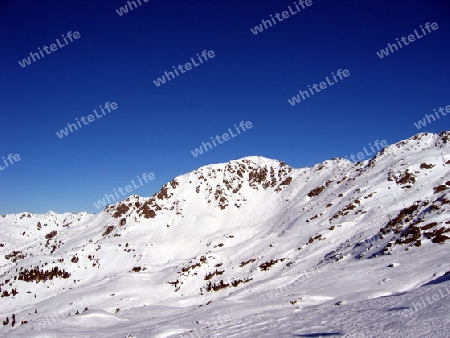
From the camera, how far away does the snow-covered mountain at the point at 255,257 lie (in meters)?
13.0

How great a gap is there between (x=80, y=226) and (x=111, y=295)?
5392cm

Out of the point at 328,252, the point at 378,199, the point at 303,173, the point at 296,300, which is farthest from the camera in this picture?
the point at 303,173

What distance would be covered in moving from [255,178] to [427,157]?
40840 mm

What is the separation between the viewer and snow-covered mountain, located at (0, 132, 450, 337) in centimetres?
1301

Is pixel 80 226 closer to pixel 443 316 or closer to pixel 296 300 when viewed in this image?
pixel 296 300

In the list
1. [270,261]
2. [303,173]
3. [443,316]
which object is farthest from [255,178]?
[443,316]

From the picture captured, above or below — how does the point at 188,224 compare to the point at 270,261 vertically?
above

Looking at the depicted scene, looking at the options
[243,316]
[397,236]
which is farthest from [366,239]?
[243,316]

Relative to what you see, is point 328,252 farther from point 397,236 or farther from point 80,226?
point 80,226

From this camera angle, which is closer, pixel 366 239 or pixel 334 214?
pixel 366 239

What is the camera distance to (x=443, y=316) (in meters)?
8.23

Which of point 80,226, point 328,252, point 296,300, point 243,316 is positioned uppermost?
point 80,226

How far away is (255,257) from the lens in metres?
42.1

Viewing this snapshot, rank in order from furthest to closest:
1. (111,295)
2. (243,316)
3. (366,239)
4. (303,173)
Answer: (303,173)
(111,295)
(366,239)
(243,316)
